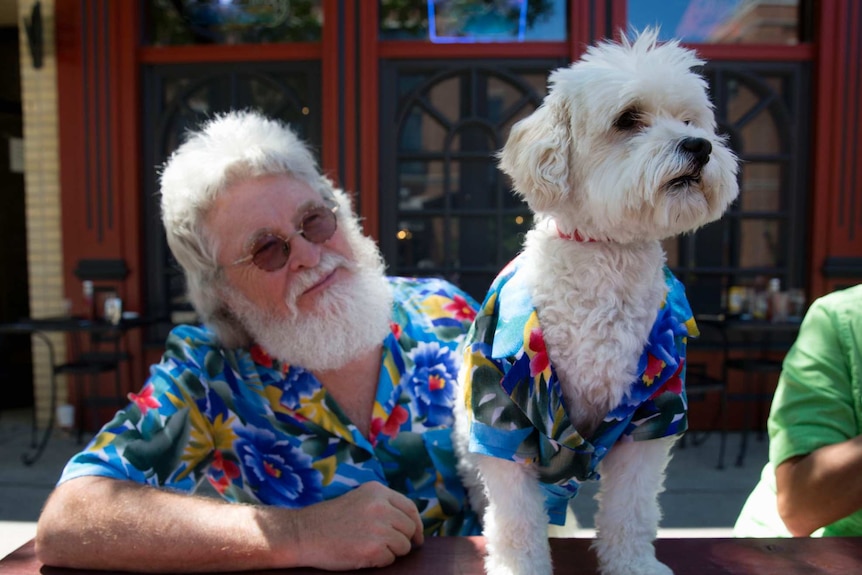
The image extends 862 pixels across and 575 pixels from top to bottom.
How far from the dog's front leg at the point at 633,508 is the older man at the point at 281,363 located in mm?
563

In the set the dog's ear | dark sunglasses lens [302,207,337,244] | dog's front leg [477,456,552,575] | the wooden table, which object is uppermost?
the dog's ear

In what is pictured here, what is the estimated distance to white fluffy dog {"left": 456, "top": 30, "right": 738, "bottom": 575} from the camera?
116cm

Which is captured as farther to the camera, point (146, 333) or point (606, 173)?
point (146, 333)

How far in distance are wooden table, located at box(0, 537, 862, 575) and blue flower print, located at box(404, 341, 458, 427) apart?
0.41m

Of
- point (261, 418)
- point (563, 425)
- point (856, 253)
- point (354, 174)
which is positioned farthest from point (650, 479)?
point (856, 253)

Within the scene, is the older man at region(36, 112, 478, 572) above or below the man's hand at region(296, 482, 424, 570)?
above

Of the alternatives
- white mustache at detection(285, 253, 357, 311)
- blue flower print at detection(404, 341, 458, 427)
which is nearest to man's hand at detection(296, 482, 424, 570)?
blue flower print at detection(404, 341, 458, 427)

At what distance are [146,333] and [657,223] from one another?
5.44 meters

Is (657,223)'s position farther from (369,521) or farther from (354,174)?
(354,174)

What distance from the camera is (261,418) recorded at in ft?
5.52

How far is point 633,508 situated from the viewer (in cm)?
123

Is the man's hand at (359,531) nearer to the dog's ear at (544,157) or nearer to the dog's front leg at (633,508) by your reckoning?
the dog's front leg at (633,508)

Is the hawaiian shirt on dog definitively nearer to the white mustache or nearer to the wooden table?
the wooden table

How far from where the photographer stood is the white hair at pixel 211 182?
1750 millimetres
